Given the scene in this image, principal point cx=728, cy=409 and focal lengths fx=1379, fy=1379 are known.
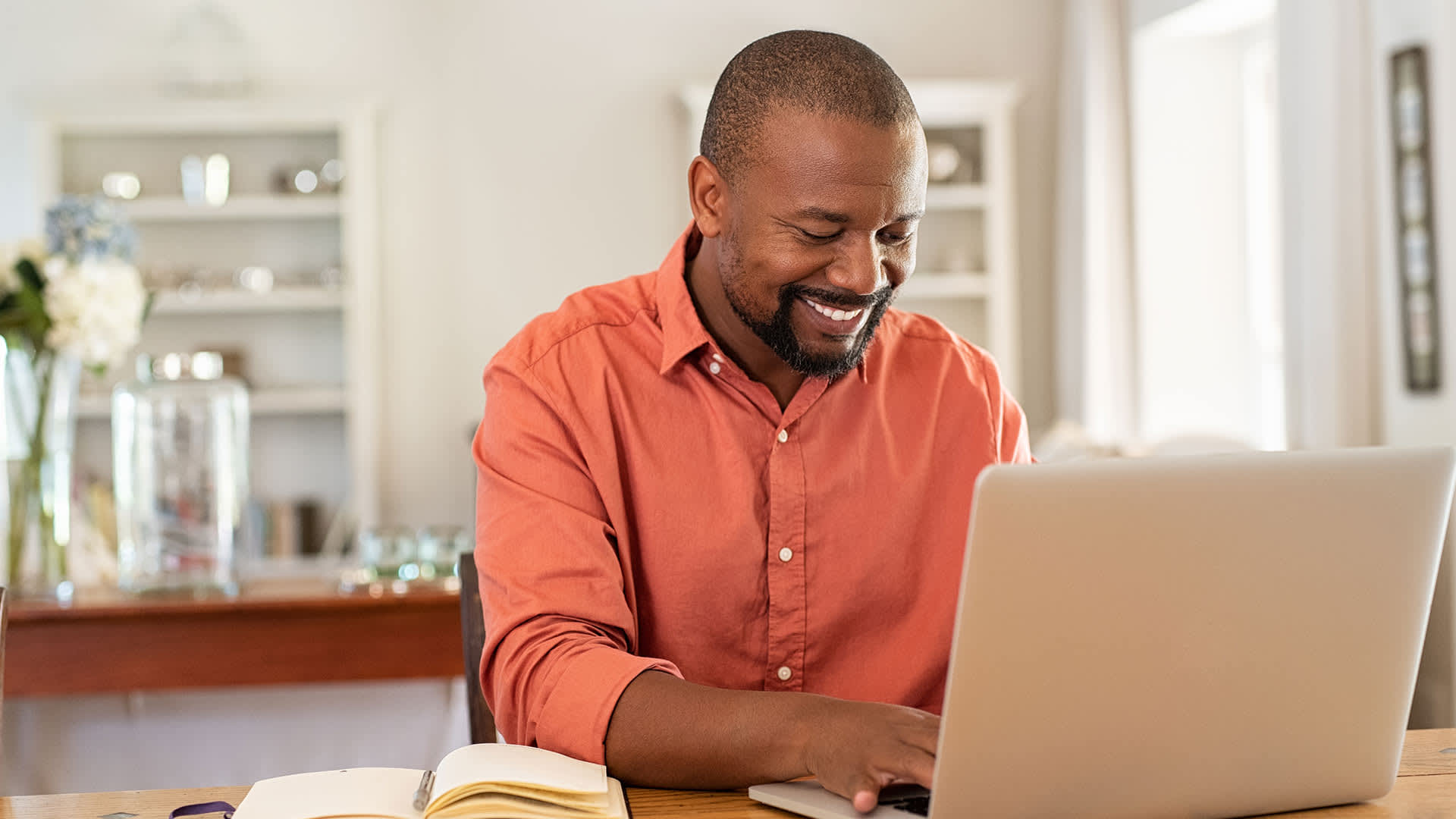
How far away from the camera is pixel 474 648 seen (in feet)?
4.61

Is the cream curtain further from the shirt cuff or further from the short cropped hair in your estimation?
the shirt cuff

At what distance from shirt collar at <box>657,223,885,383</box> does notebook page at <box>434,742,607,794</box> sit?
1.44 ft

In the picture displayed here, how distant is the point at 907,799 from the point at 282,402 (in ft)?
12.9

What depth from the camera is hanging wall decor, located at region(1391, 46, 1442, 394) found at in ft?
9.04

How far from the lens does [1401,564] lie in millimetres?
918

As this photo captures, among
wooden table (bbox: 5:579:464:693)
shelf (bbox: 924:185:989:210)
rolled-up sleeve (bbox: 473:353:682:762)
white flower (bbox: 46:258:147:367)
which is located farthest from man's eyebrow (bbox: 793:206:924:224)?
shelf (bbox: 924:185:989:210)

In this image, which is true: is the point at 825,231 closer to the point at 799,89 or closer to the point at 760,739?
the point at 799,89

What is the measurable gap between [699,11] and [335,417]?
6.30ft

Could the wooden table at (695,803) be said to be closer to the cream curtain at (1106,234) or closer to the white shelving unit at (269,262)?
the cream curtain at (1106,234)

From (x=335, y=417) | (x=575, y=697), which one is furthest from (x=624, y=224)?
(x=575, y=697)

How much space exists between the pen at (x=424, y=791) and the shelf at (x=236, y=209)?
3855 millimetres

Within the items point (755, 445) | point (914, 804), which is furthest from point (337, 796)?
point (755, 445)

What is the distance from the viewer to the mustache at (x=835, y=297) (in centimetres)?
124

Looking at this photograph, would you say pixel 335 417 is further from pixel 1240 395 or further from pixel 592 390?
pixel 592 390
